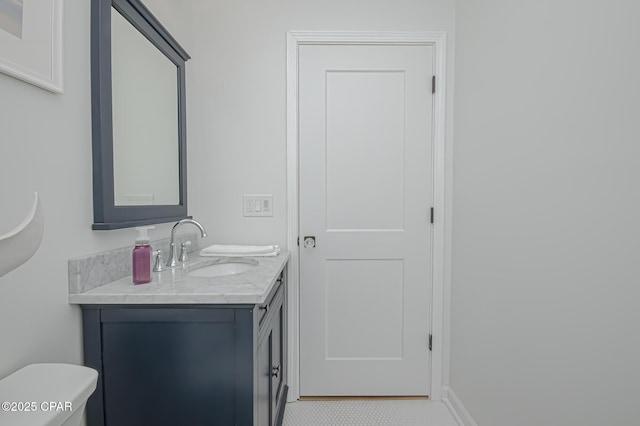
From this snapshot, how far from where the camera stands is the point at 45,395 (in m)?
→ 0.66

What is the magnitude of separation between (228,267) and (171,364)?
0.61 m

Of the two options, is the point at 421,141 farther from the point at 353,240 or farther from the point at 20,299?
the point at 20,299

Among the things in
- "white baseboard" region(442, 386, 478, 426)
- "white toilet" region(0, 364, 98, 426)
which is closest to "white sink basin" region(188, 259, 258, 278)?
"white toilet" region(0, 364, 98, 426)

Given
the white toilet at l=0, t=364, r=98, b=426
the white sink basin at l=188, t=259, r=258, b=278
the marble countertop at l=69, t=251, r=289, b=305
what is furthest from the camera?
the white sink basin at l=188, t=259, r=258, b=278

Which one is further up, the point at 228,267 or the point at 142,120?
the point at 142,120

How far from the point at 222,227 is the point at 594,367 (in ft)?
5.51

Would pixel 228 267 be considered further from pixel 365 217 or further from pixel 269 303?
pixel 365 217

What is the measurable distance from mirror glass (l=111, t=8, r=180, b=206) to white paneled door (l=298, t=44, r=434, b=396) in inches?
27.1

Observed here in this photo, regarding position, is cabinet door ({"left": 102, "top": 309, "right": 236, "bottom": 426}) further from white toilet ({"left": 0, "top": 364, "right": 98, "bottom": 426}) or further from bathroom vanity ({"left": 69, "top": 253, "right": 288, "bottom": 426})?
white toilet ({"left": 0, "top": 364, "right": 98, "bottom": 426})

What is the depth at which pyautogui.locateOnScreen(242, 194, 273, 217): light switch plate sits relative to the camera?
1.83 m

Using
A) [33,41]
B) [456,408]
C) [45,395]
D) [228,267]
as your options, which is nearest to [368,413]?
[456,408]

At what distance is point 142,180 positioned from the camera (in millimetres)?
1336

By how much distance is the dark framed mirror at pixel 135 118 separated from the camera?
107cm

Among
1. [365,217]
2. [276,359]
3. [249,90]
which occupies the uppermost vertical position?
[249,90]
